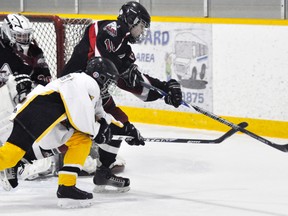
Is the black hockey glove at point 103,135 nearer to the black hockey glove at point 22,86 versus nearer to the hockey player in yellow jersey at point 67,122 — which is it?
the hockey player in yellow jersey at point 67,122

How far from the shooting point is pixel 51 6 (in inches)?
328

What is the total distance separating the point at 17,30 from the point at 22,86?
324mm

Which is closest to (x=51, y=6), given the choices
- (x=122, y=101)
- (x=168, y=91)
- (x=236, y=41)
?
(x=122, y=101)

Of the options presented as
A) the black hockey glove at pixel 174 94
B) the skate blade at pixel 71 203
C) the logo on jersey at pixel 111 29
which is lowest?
the skate blade at pixel 71 203

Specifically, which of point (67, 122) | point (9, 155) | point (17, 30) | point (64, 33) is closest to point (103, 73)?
point (67, 122)

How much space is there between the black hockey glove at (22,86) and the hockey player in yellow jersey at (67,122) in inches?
23.9

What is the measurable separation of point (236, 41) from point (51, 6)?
244 cm

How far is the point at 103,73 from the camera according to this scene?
4.19m

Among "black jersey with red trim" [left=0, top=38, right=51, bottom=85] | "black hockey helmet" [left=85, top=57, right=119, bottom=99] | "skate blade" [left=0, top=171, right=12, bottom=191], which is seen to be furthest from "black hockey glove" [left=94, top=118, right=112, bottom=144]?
"black jersey with red trim" [left=0, top=38, right=51, bottom=85]

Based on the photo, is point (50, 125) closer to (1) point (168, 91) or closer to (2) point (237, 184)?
(1) point (168, 91)

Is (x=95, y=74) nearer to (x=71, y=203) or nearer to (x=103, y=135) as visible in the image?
(x=103, y=135)

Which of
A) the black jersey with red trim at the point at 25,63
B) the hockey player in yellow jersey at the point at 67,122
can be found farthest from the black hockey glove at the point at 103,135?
the black jersey with red trim at the point at 25,63

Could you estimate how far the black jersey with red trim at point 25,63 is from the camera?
16.2 feet

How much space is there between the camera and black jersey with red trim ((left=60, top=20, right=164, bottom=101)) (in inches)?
183
